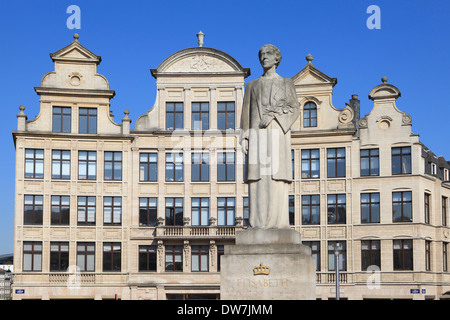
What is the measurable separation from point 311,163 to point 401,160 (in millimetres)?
5138

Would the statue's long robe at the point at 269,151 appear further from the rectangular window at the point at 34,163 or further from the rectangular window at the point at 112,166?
the rectangular window at the point at 34,163

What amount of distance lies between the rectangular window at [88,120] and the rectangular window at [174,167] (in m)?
4.64

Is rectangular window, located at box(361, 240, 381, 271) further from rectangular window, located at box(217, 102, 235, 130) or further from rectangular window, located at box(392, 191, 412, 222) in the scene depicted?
rectangular window, located at box(217, 102, 235, 130)

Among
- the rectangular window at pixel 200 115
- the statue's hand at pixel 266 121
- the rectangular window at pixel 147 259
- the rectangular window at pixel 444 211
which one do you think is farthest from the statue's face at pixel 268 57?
the rectangular window at pixel 444 211

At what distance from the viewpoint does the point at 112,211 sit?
148 feet

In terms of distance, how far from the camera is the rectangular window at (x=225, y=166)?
149ft

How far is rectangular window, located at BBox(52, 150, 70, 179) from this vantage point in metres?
44.9

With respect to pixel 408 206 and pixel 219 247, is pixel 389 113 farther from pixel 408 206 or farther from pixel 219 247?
pixel 219 247

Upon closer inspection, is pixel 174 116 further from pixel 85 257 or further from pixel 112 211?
pixel 85 257

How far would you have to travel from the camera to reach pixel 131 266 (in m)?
44.7

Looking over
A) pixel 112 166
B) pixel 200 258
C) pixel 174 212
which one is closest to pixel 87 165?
pixel 112 166

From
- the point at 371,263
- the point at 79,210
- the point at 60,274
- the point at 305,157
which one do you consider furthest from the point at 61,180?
the point at 371,263

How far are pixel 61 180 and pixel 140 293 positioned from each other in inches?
312
